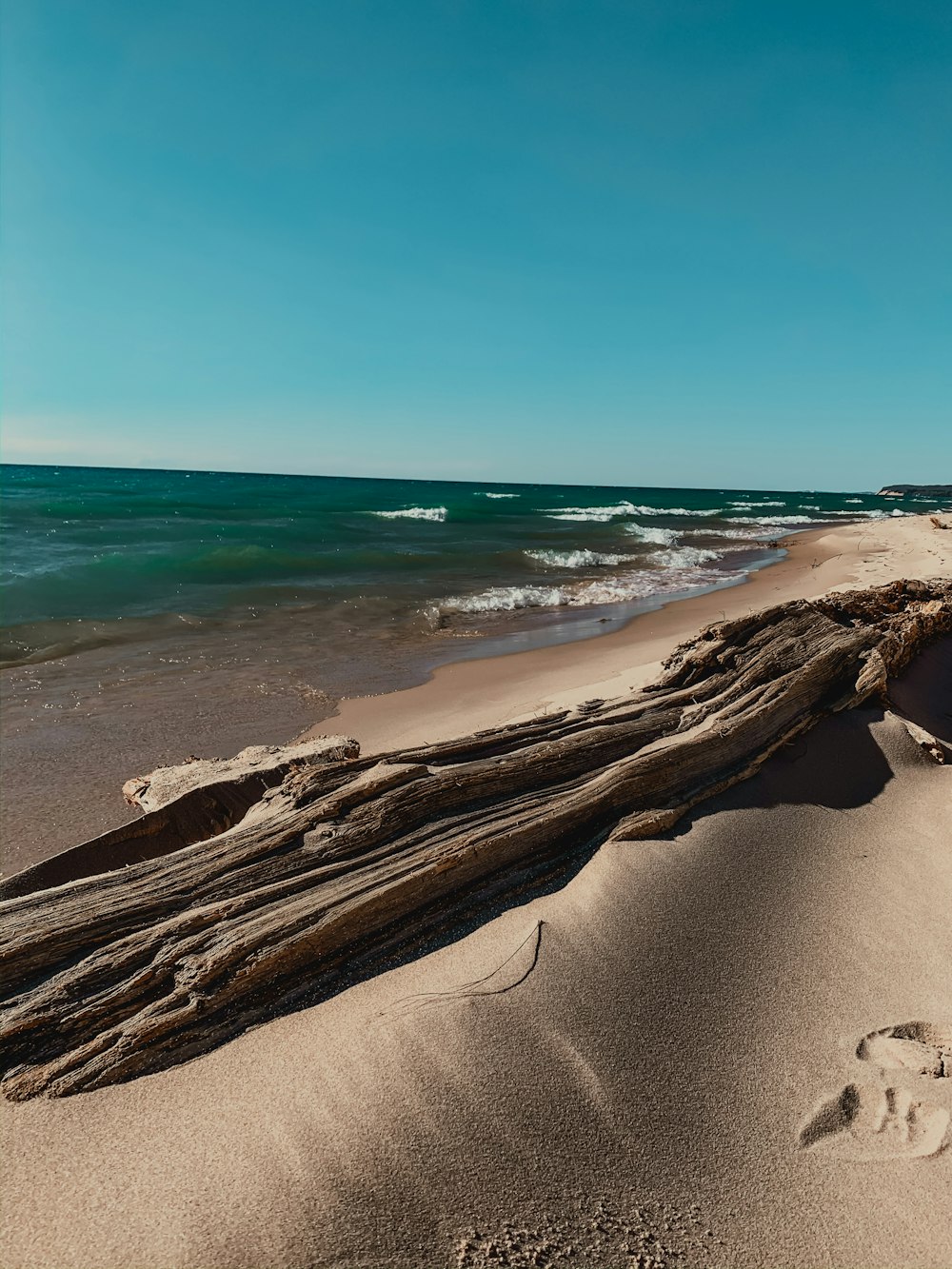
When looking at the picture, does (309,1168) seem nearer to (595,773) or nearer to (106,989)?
(106,989)

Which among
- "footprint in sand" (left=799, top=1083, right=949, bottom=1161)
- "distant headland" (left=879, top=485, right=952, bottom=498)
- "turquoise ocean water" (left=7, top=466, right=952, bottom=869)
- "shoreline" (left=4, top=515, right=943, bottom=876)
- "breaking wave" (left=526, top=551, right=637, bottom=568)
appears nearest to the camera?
"footprint in sand" (left=799, top=1083, right=949, bottom=1161)

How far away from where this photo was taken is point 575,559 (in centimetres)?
2047

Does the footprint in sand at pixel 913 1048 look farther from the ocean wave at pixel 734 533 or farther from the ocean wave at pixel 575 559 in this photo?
the ocean wave at pixel 734 533

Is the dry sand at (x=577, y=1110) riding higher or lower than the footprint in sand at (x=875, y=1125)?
higher

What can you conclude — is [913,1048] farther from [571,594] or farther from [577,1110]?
[571,594]

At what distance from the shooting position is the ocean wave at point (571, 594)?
42.6ft

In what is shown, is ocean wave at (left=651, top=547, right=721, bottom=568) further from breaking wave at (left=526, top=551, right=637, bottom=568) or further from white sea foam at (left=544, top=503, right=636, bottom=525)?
white sea foam at (left=544, top=503, right=636, bottom=525)

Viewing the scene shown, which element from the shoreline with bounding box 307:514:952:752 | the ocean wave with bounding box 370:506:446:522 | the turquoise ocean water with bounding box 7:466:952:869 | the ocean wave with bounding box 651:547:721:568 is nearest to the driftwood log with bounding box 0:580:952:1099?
the shoreline with bounding box 307:514:952:752

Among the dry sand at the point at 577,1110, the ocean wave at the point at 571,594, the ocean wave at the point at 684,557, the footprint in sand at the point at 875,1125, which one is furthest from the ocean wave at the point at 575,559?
the footprint in sand at the point at 875,1125

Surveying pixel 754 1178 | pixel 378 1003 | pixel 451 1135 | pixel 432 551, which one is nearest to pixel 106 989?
pixel 378 1003

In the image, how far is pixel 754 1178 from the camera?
74.0 inches

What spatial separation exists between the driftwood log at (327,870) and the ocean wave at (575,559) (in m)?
15.7

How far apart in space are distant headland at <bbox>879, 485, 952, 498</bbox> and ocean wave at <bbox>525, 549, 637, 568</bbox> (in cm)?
11650

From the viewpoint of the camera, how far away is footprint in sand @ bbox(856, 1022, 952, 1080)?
223 centimetres
